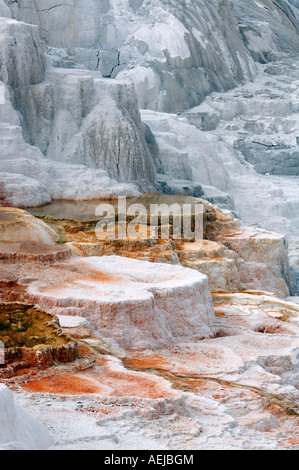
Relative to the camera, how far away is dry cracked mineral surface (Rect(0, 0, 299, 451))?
18.4ft

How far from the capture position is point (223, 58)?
26.8m

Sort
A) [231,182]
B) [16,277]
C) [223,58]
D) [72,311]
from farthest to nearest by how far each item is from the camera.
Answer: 1. [223,58]
2. [231,182]
3. [16,277]
4. [72,311]

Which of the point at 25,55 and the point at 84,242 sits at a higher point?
the point at 25,55

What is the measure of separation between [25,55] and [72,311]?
1005cm

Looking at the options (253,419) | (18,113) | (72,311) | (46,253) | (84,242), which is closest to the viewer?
(253,419)

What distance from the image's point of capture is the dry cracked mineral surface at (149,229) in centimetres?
561

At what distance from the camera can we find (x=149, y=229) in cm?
1245

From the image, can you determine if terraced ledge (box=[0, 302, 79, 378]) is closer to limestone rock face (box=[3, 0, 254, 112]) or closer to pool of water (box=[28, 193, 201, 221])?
pool of water (box=[28, 193, 201, 221])

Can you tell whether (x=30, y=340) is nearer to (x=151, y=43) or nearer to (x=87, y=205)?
(x=87, y=205)

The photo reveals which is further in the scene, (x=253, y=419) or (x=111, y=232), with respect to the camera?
(x=111, y=232)

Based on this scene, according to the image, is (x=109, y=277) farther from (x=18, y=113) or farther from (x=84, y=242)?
(x=18, y=113)

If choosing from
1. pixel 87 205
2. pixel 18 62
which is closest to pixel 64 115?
pixel 18 62

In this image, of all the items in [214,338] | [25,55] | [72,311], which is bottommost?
[214,338]

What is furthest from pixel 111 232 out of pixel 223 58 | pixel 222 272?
pixel 223 58
